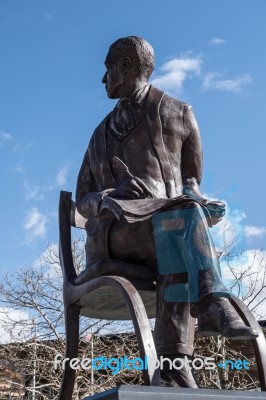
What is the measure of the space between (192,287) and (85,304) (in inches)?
32.5

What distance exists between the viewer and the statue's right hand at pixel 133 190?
337cm

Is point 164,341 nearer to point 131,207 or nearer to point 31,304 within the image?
point 131,207

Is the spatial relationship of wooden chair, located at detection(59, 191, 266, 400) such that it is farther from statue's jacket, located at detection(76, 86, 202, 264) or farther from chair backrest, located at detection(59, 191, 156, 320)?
statue's jacket, located at detection(76, 86, 202, 264)

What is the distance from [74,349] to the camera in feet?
12.0

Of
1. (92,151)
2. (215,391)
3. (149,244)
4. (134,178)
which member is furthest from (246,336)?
(92,151)

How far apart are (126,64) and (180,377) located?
1.80 m

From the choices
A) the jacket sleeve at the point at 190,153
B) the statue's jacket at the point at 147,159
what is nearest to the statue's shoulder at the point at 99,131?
the statue's jacket at the point at 147,159

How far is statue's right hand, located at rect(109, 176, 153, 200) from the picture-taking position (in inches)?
133

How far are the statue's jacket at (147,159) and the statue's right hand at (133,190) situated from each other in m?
0.06

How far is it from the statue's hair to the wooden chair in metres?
0.88

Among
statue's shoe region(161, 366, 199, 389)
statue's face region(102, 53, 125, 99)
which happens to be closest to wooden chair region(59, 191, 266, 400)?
statue's shoe region(161, 366, 199, 389)

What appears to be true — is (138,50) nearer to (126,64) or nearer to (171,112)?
(126,64)

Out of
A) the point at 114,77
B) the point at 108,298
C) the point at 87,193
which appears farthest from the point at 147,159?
the point at 108,298

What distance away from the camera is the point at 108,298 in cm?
350
